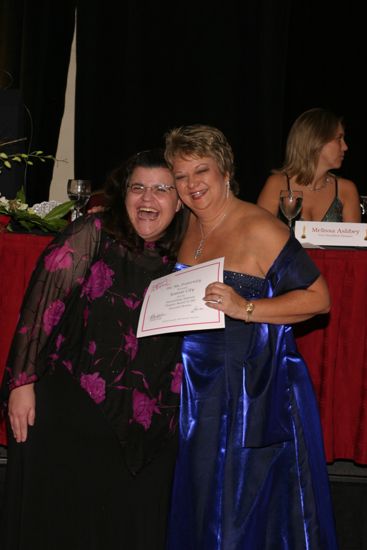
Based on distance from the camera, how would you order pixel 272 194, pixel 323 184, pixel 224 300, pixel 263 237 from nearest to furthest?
pixel 224 300, pixel 263 237, pixel 272 194, pixel 323 184

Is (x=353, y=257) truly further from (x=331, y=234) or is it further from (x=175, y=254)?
(x=175, y=254)

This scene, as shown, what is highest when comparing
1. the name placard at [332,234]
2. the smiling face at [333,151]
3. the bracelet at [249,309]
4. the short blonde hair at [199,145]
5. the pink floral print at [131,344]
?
the smiling face at [333,151]

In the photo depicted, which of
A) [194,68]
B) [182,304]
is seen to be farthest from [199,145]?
[194,68]

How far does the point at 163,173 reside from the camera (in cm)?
246

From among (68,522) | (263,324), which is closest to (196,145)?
(263,324)

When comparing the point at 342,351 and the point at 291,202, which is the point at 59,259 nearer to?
the point at 291,202

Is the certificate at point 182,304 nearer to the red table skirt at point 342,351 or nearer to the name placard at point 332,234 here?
the red table skirt at point 342,351

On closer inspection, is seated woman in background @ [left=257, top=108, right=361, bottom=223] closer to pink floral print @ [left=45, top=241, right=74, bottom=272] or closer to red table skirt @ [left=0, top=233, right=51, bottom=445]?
red table skirt @ [left=0, top=233, right=51, bottom=445]

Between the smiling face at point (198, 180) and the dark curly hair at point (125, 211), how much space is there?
0.09 m

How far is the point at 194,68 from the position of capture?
6211mm

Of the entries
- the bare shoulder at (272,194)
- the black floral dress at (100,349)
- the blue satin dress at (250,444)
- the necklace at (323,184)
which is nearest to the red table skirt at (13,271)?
the black floral dress at (100,349)

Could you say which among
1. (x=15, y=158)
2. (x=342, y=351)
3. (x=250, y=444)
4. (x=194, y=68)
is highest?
(x=194, y=68)

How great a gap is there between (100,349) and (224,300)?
50 cm

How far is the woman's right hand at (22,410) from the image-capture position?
248cm
